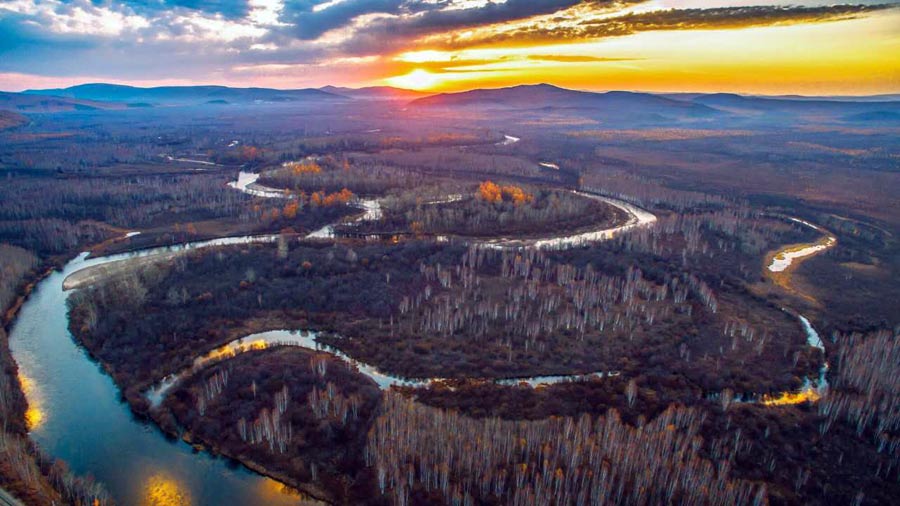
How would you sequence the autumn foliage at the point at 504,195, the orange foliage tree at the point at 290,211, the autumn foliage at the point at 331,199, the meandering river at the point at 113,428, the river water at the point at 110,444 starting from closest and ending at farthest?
the river water at the point at 110,444, the meandering river at the point at 113,428, the orange foliage tree at the point at 290,211, the autumn foliage at the point at 331,199, the autumn foliage at the point at 504,195

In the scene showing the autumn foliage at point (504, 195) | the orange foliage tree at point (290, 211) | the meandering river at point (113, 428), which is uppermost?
the meandering river at point (113, 428)

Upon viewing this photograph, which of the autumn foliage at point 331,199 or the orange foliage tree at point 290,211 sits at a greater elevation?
the orange foliage tree at point 290,211

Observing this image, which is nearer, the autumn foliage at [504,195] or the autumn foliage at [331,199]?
the autumn foliage at [331,199]

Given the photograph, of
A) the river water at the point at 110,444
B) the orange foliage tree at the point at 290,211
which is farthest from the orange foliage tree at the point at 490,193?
the river water at the point at 110,444

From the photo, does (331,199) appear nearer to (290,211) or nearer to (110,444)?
(290,211)

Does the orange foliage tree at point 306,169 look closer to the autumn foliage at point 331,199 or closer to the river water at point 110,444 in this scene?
the autumn foliage at point 331,199

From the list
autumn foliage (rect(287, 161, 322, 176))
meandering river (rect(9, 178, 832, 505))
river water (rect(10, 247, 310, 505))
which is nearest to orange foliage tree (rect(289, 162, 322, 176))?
autumn foliage (rect(287, 161, 322, 176))

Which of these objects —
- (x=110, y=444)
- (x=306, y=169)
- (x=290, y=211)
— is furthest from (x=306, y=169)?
(x=110, y=444)

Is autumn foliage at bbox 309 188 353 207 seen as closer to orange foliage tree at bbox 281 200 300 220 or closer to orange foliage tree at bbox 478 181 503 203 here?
orange foliage tree at bbox 281 200 300 220

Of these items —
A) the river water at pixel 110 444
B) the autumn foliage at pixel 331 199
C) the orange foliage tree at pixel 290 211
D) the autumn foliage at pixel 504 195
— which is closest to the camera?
the river water at pixel 110 444
